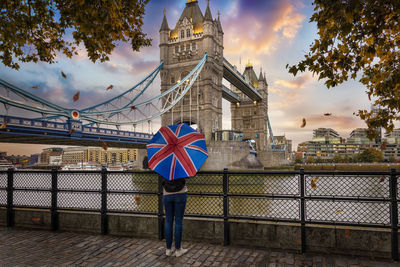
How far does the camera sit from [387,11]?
154 inches

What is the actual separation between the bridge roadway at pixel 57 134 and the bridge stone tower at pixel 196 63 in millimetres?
10095

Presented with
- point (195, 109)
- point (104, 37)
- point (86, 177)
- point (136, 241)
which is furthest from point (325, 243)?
point (195, 109)

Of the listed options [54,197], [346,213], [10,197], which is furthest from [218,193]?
[346,213]

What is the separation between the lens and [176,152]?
12.6ft

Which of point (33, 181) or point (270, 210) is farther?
point (270, 210)

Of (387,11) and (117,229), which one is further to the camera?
(117,229)

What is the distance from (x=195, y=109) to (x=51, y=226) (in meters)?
37.6

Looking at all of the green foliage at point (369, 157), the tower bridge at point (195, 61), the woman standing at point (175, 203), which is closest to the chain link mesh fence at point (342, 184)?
the woman standing at point (175, 203)

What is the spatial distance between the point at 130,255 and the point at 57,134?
83.7 feet

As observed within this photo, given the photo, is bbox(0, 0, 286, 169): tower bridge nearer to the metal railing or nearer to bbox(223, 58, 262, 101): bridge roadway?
bbox(223, 58, 262, 101): bridge roadway

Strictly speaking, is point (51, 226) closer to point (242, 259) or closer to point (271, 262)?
point (242, 259)

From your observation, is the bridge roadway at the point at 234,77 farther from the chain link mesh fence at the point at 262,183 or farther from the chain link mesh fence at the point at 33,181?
the chain link mesh fence at the point at 33,181

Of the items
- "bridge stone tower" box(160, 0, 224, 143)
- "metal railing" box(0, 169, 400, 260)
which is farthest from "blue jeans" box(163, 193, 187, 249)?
"bridge stone tower" box(160, 0, 224, 143)

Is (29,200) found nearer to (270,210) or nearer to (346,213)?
(270,210)
